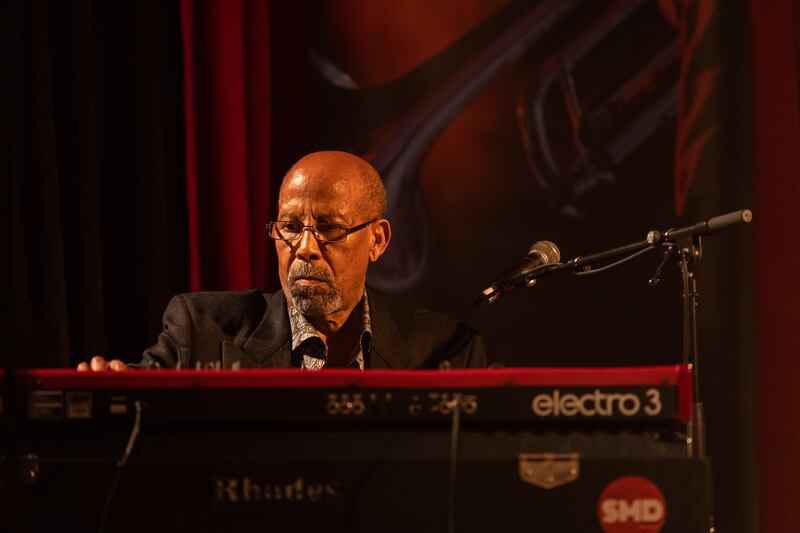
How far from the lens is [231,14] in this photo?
3.11m

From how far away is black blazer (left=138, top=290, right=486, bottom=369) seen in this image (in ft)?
7.36

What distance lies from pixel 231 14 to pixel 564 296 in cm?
147

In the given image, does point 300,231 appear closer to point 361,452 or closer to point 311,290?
point 311,290

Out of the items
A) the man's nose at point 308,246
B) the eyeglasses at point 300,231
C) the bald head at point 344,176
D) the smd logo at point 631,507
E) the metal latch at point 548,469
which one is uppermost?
the bald head at point 344,176

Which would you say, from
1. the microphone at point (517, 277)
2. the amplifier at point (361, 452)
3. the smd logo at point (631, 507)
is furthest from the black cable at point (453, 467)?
the microphone at point (517, 277)

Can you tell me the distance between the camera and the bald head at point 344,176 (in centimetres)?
237

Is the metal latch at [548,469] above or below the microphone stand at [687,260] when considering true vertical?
below

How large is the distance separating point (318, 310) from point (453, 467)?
1.09m

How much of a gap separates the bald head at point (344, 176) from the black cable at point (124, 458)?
45.0 inches

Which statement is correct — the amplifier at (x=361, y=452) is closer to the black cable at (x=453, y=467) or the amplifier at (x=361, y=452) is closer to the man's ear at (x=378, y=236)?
the black cable at (x=453, y=467)

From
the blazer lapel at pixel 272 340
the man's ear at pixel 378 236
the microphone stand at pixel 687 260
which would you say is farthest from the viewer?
the man's ear at pixel 378 236

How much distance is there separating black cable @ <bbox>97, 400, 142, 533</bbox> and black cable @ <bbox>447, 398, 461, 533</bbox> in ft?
1.39

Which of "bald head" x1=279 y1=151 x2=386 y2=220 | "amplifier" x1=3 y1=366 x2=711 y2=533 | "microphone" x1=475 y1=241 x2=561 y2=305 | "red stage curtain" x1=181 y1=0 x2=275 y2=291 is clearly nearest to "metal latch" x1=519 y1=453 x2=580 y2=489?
"amplifier" x1=3 y1=366 x2=711 y2=533

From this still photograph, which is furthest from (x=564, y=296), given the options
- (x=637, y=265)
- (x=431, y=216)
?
(x=431, y=216)
